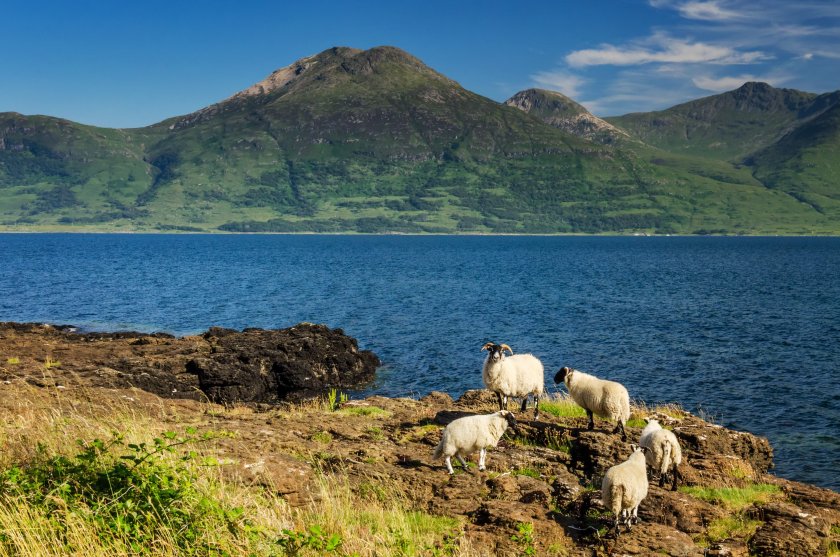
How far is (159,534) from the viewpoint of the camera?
9.68 meters

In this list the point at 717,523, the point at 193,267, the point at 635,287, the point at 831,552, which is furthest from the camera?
the point at 193,267

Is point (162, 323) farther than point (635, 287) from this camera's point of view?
No

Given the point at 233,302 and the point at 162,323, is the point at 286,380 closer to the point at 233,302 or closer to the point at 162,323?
the point at 162,323

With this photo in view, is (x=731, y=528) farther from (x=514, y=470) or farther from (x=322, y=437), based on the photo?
(x=322, y=437)

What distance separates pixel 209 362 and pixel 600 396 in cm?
2459

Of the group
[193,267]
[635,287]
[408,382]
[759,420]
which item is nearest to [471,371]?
[408,382]

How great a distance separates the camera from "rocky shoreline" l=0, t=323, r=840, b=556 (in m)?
13.3

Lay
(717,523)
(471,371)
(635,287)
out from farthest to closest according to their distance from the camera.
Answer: (635,287), (471,371), (717,523)

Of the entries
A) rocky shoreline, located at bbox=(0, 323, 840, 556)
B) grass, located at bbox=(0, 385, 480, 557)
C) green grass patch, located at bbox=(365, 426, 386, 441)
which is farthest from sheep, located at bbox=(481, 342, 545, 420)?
grass, located at bbox=(0, 385, 480, 557)

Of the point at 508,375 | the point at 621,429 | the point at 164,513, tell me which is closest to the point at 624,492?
the point at 621,429

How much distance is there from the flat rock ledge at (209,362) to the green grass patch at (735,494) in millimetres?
21260

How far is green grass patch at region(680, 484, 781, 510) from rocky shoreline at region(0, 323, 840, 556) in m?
0.11

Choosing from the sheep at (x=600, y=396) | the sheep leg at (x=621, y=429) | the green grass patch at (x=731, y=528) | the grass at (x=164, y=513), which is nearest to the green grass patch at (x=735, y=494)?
the green grass patch at (x=731, y=528)

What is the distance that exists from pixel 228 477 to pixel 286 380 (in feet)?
92.2
